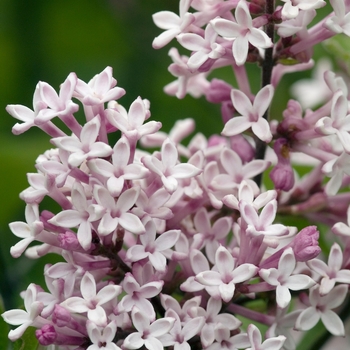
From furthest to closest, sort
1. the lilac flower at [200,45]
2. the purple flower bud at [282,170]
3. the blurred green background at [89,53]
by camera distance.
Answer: the blurred green background at [89,53] → the purple flower bud at [282,170] → the lilac flower at [200,45]

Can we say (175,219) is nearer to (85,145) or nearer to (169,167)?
(169,167)

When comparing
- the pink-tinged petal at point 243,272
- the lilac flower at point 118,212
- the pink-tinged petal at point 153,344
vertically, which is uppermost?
the lilac flower at point 118,212

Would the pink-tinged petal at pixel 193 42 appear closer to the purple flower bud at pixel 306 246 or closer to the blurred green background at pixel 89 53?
the purple flower bud at pixel 306 246

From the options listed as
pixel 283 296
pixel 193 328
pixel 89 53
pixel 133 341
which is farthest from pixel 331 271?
pixel 89 53

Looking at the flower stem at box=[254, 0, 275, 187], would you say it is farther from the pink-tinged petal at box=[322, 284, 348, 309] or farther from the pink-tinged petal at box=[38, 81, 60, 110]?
the pink-tinged petal at box=[38, 81, 60, 110]

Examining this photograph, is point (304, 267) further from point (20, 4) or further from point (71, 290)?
point (20, 4)

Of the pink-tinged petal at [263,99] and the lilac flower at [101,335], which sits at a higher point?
the pink-tinged petal at [263,99]

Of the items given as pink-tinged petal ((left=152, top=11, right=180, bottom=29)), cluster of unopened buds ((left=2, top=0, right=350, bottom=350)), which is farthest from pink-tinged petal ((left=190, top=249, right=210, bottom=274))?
pink-tinged petal ((left=152, top=11, right=180, bottom=29))

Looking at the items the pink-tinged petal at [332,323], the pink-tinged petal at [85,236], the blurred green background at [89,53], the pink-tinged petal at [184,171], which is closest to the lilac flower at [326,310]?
the pink-tinged petal at [332,323]
